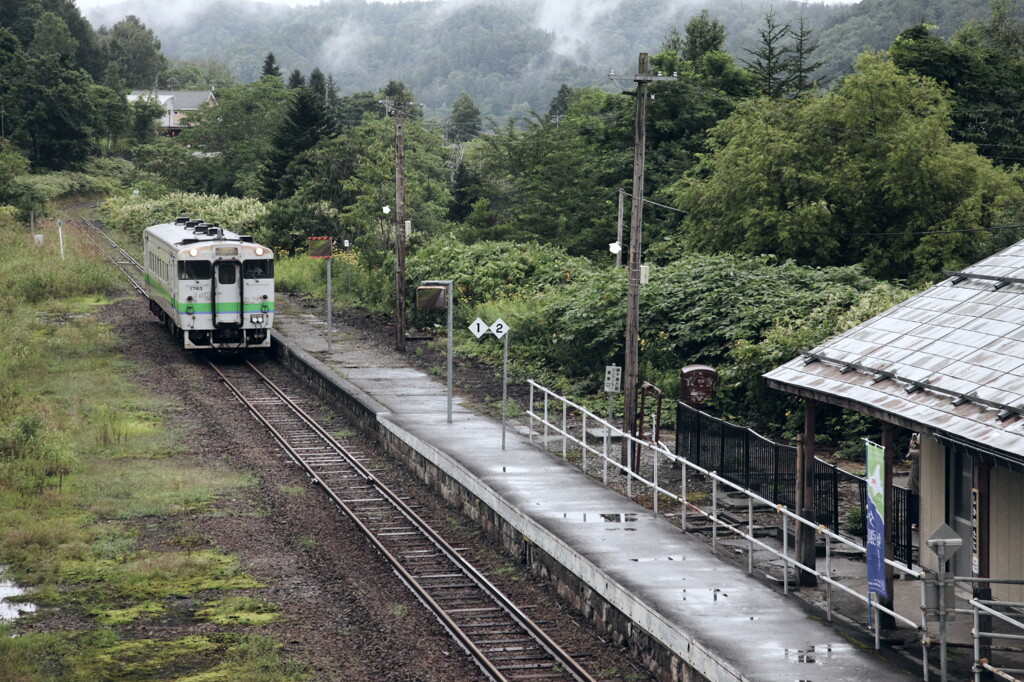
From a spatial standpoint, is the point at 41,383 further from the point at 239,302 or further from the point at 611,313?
the point at 611,313

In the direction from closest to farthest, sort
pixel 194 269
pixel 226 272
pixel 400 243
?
pixel 194 269 → pixel 226 272 → pixel 400 243

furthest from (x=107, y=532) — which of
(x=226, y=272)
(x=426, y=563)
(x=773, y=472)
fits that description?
(x=226, y=272)

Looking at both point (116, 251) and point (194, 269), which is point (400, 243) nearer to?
point (194, 269)

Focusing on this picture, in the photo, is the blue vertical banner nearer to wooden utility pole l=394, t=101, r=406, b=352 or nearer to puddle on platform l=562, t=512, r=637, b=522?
puddle on platform l=562, t=512, r=637, b=522

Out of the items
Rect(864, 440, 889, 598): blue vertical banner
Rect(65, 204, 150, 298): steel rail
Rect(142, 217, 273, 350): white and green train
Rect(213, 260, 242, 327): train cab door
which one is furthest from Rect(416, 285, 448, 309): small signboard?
Rect(65, 204, 150, 298): steel rail

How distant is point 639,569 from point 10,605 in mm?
7401

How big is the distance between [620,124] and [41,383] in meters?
33.8

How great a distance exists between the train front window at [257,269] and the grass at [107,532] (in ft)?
12.6

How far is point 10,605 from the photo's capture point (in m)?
14.2

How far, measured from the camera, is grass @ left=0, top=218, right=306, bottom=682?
41.6 ft

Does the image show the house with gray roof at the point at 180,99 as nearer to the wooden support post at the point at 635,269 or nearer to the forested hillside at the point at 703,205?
the forested hillside at the point at 703,205

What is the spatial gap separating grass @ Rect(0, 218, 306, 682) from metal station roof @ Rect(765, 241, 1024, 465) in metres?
6.59

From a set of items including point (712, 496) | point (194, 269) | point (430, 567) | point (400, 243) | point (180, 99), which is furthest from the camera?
point (180, 99)

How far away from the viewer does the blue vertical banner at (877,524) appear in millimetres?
11586
